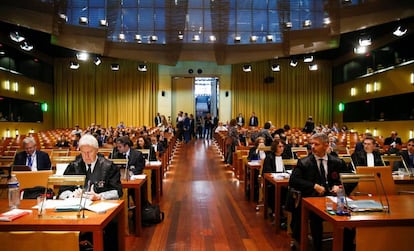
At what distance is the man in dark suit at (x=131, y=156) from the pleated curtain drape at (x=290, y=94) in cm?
1696

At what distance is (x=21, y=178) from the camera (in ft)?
13.1

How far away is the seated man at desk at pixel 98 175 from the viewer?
3367 millimetres

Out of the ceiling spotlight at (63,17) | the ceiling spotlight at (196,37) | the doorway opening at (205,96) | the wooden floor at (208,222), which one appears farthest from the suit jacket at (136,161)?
the doorway opening at (205,96)

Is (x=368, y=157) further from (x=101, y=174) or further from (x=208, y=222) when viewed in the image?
(x=101, y=174)

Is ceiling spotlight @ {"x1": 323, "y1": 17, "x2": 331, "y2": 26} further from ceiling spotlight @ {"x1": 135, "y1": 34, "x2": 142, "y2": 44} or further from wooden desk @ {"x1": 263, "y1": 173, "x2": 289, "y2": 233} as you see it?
wooden desk @ {"x1": 263, "y1": 173, "x2": 289, "y2": 233}

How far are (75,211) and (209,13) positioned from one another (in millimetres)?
15427

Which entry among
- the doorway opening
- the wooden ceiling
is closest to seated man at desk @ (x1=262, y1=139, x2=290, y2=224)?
the wooden ceiling

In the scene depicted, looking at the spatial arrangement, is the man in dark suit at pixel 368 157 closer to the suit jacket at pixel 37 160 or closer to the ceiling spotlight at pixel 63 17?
the suit jacket at pixel 37 160

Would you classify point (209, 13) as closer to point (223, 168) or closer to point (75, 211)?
point (223, 168)

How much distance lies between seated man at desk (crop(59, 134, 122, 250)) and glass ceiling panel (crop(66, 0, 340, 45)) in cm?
1330

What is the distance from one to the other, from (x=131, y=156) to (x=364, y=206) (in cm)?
362

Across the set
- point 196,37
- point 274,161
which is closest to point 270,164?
point 274,161

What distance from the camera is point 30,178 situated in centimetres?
401

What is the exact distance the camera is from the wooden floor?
14.4ft
